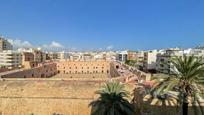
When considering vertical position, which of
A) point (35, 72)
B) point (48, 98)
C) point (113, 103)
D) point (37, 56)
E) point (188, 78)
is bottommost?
point (48, 98)

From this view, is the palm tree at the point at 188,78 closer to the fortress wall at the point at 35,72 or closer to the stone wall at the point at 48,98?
the stone wall at the point at 48,98

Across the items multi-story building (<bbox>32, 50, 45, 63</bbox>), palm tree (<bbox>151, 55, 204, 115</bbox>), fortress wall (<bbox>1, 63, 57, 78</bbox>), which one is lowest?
fortress wall (<bbox>1, 63, 57, 78</bbox>)

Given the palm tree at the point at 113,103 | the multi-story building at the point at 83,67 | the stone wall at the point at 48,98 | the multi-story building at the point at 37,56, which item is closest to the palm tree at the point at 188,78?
the palm tree at the point at 113,103

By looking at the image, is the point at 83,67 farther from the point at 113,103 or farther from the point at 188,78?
the point at 188,78

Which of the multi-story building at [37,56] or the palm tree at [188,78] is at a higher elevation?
the multi-story building at [37,56]

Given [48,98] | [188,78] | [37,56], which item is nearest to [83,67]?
[37,56]

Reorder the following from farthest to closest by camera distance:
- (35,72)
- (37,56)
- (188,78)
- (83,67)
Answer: (37,56) < (83,67) < (35,72) < (188,78)

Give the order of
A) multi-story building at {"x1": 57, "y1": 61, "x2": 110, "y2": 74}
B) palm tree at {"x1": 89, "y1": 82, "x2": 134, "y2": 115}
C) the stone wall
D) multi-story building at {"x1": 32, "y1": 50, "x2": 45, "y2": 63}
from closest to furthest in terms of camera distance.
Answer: palm tree at {"x1": 89, "y1": 82, "x2": 134, "y2": 115}, the stone wall, multi-story building at {"x1": 57, "y1": 61, "x2": 110, "y2": 74}, multi-story building at {"x1": 32, "y1": 50, "x2": 45, "y2": 63}

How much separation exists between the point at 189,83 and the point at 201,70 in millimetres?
1026

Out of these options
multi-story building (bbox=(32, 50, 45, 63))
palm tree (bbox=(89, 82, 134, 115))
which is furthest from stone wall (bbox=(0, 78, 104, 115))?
multi-story building (bbox=(32, 50, 45, 63))

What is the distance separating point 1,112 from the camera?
2558 cm

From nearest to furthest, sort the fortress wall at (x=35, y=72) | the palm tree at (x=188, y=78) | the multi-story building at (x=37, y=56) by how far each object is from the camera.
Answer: the palm tree at (x=188, y=78)
the fortress wall at (x=35, y=72)
the multi-story building at (x=37, y=56)

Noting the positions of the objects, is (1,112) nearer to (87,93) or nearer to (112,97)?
(87,93)

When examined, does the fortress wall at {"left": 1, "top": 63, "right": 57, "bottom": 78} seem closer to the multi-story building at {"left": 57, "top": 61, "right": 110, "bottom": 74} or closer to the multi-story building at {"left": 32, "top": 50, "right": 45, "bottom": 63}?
the multi-story building at {"left": 57, "top": 61, "right": 110, "bottom": 74}
